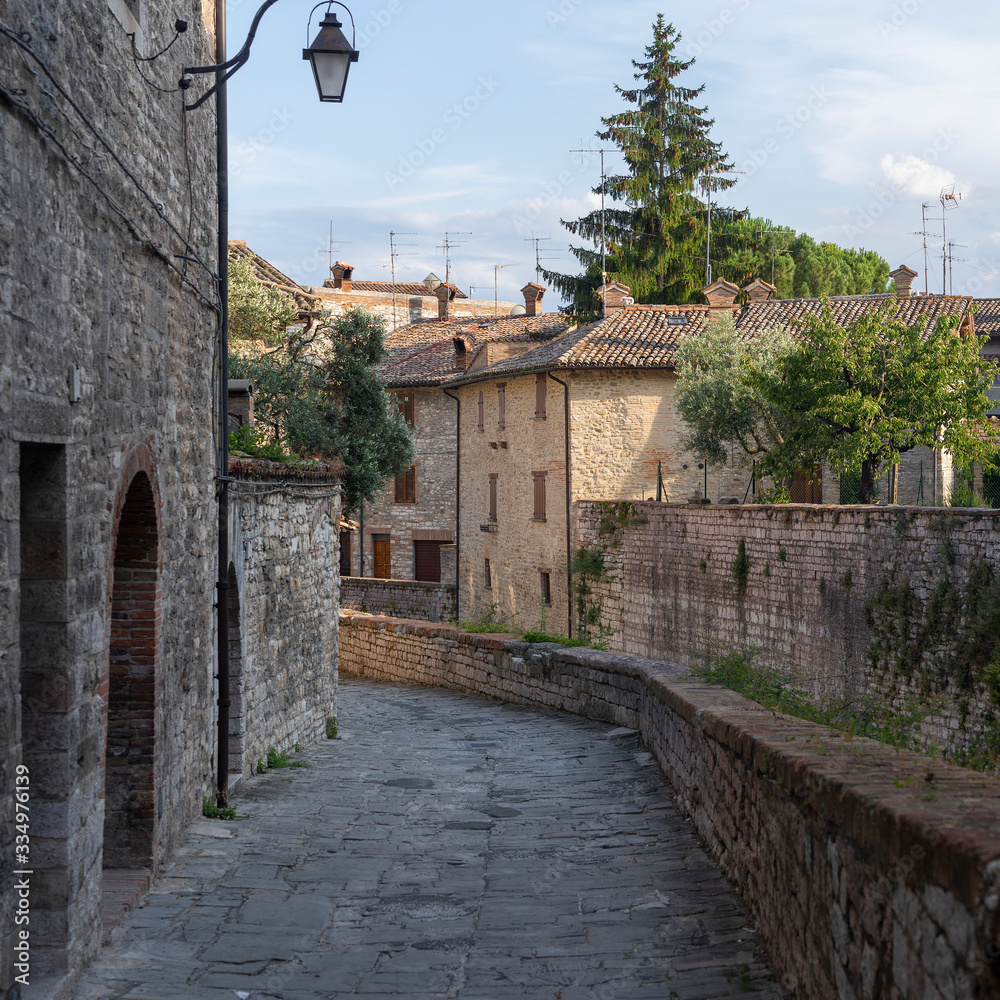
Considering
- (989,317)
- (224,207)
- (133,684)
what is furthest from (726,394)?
(133,684)

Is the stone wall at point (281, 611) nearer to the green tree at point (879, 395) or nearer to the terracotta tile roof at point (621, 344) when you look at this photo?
the green tree at point (879, 395)

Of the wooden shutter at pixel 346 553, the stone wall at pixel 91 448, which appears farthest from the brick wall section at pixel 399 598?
the stone wall at pixel 91 448

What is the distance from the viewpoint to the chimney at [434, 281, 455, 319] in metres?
45.5

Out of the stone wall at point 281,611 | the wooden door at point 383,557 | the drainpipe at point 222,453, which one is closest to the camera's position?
the drainpipe at point 222,453

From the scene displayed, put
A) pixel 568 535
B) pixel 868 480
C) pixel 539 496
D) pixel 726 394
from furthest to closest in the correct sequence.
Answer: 1. pixel 539 496
2. pixel 568 535
3. pixel 726 394
4. pixel 868 480

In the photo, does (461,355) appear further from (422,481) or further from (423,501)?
(423,501)

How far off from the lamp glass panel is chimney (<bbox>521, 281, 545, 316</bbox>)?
35.9 meters

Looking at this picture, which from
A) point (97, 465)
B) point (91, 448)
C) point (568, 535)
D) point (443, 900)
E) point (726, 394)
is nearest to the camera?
point (91, 448)

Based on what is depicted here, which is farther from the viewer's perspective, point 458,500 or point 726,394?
point 458,500

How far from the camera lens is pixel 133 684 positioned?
6125 millimetres

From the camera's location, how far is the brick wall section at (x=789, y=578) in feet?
40.3

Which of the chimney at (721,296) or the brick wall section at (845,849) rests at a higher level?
the chimney at (721,296)

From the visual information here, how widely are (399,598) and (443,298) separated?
58.5 feet

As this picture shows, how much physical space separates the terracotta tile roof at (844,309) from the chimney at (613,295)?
3.87 metres
